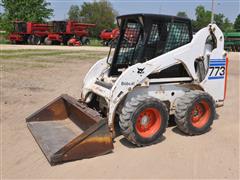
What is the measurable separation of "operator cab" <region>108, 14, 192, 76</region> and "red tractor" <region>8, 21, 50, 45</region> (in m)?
29.1

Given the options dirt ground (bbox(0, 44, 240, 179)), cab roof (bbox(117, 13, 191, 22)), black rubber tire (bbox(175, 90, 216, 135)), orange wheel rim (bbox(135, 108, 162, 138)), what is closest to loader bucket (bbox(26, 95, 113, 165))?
dirt ground (bbox(0, 44, 240, 179))

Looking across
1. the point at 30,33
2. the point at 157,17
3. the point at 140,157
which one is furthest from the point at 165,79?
the point at 30,33

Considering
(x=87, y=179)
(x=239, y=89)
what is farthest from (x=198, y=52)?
(x=239, y=89)

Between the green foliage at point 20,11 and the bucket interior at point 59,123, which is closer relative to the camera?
the bucket interior at point 59,123

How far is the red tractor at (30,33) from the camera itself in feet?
109

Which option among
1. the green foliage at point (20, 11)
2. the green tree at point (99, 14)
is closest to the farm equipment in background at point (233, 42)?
the green foliage at point (20, 11)

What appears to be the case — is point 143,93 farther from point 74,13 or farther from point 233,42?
point 74,13

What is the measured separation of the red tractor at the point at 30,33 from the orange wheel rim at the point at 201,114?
30.0 metres

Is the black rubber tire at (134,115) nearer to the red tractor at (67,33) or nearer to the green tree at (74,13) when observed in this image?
the red tractor at (67,33)

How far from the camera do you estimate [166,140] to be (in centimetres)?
499

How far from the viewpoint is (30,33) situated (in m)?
33.4

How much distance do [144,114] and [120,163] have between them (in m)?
0.89

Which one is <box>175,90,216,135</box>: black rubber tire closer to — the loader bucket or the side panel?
the loader bucket

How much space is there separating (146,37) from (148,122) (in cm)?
130
